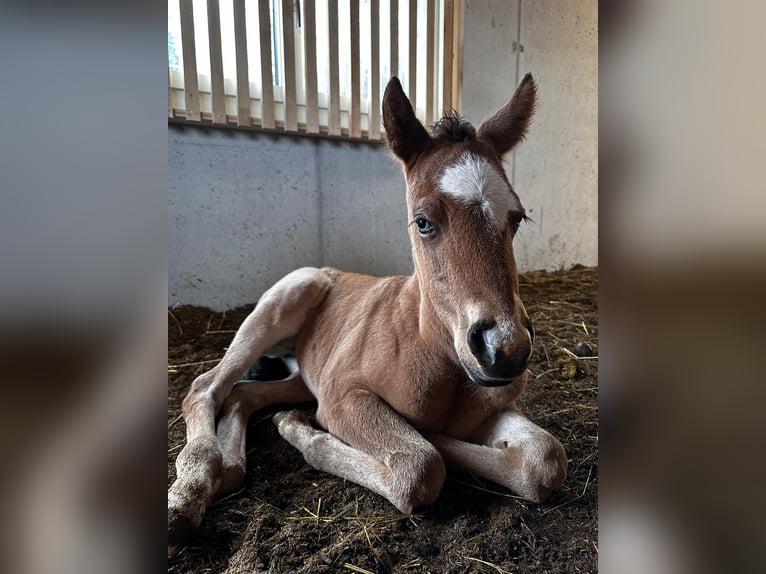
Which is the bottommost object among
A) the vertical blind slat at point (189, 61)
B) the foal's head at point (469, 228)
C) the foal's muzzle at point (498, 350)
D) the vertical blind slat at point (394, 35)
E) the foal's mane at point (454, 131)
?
the foal's muzzle at point (498, 350)

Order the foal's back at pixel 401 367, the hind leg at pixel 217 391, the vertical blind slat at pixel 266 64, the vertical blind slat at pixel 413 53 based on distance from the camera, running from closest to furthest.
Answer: the hind leg at pixel 217 391
the foal's back at pixel 401 367
the vertical blind slat at pixel 266 64
the vertical blind slat at pixel 413 53

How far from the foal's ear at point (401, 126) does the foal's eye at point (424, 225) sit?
0.42m

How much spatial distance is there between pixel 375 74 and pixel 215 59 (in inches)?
65.8

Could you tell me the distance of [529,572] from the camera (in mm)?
1220

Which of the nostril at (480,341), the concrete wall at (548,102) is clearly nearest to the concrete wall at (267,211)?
the concrete wall at (548,102)

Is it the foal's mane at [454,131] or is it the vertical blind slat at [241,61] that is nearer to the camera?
the foal's mane at [454,131]

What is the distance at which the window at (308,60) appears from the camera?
3.93 meters

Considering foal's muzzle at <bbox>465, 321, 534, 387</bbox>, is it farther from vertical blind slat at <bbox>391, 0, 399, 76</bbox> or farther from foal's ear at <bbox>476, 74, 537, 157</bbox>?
vertical blind slat at <bbox>391, 0, 399, 76</bbox>

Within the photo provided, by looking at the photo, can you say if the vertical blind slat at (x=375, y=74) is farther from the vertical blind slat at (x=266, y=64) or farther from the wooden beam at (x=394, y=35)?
the vertical blind slat at (x=266, y=64)

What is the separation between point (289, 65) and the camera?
4.31 m

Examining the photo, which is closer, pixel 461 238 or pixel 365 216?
pixel 461 238
